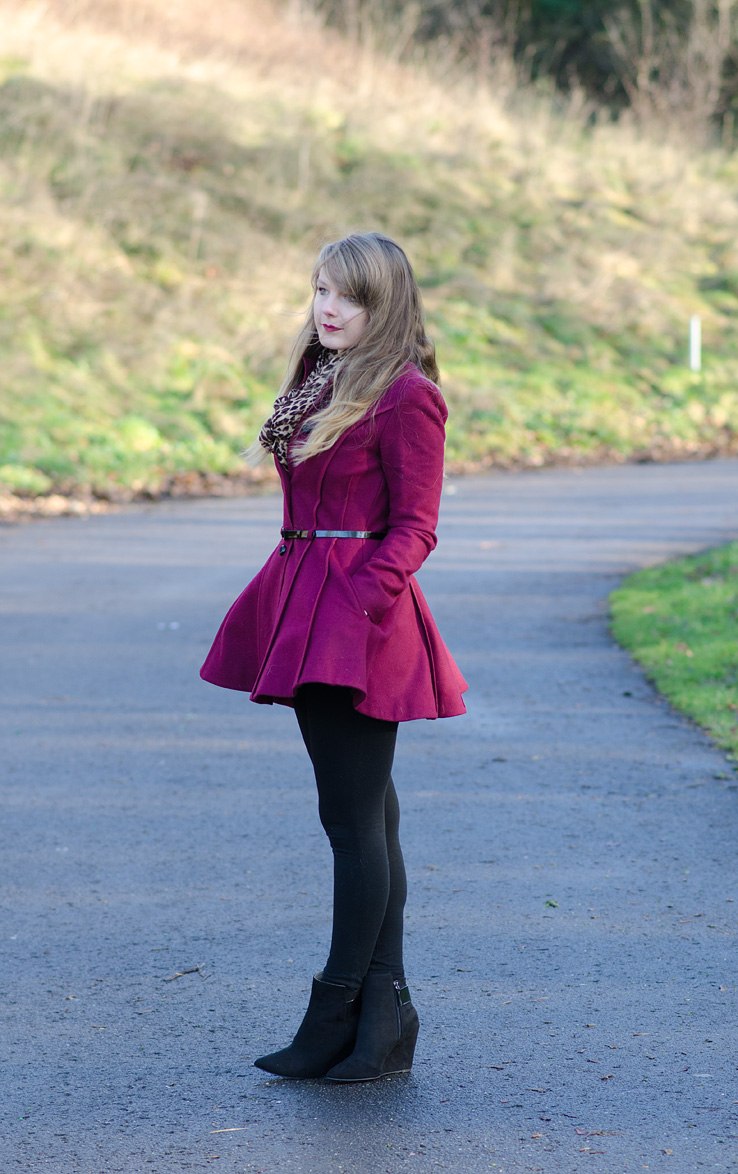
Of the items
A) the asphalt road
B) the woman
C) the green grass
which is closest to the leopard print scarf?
the woman

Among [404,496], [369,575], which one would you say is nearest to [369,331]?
[404,496]

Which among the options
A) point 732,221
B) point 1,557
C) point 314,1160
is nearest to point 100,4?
point 732,221

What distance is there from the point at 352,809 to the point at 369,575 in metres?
0.57

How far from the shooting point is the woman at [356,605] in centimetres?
300

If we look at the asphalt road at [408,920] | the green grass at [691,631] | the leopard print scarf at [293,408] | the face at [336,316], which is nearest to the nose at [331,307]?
the face at [336,316]

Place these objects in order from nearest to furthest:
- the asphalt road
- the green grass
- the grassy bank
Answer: the asphalt road
the green grass
the grassy bank

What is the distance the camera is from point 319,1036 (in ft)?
10.3

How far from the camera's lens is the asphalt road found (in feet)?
9.58

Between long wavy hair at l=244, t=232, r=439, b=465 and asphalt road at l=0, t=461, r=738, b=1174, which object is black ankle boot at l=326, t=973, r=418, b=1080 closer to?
asphalt road at l=0, t=461, r=738, b=1174

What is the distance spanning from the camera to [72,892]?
14.6 feet

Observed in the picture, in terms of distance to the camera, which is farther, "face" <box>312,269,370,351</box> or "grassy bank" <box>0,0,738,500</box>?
"grassy bank" <box>0,0,738,500</box>

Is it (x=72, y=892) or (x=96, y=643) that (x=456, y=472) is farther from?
(x=72, y=892)

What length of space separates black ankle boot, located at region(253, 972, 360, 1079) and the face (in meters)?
1.54

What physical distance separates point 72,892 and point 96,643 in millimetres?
3947
